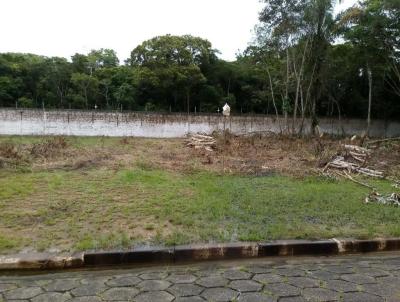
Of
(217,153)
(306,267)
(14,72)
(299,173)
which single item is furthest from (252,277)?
(14,72)

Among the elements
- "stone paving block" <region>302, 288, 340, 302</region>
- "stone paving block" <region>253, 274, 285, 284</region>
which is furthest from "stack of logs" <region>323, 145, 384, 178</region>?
"stone paving block" <region>302, 288, 340, 302</region>

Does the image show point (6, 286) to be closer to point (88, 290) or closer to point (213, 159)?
point (88, 290)

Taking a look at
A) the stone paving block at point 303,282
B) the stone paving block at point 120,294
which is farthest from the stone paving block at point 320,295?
the stone paving block at point 120,294

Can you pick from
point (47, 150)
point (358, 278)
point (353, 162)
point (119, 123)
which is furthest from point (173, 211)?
point (119, 123)

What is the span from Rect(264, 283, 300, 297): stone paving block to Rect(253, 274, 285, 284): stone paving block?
0.29 feet

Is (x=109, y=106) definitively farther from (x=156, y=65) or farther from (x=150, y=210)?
(x=150, y=210)

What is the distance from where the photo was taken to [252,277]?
379cm

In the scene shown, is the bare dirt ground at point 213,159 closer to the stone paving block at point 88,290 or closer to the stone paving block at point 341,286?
the stone paving block at point 341,286

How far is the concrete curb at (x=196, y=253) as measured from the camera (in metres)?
4.11

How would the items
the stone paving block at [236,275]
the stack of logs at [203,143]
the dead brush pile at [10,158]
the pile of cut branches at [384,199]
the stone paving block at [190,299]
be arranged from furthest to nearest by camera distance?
the stack of logs at [203,143] → the dead brush pile at [10,158] → the pile of cut branches at [384,199] → the stone paving block at [236,275] → the stone paving block at [190,299]

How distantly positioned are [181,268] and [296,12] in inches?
830

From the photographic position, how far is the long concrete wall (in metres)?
23.3

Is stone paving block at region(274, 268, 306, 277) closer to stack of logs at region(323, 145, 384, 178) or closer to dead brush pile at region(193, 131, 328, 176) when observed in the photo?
dead brush pile at region(193, 131, 328, 176)

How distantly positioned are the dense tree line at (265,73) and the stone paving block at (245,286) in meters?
20.1
